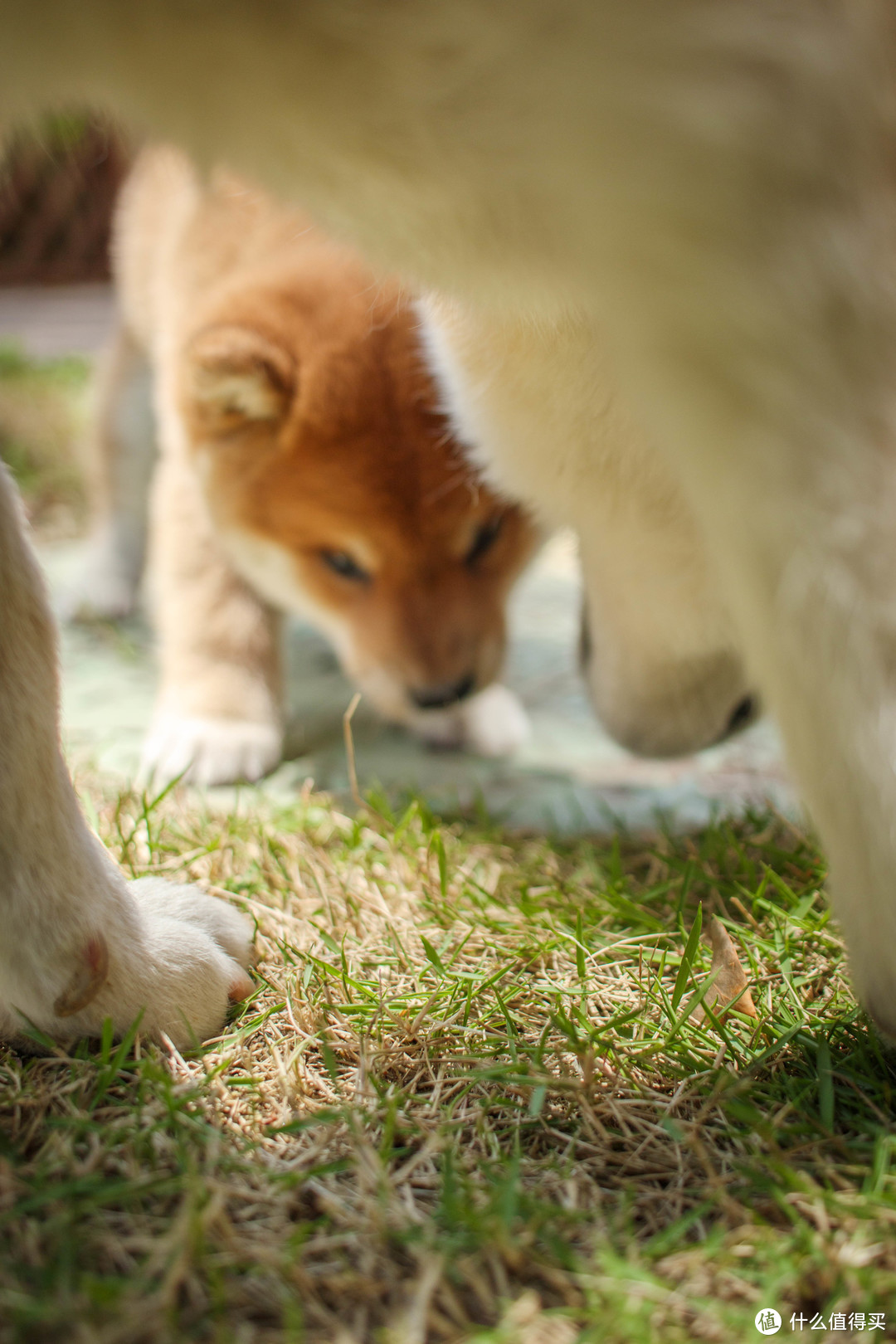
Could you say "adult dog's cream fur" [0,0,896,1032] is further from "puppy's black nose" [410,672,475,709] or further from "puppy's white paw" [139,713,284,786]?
"puppy's white paw" [139,713,284,786]

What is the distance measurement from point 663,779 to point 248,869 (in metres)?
1.02

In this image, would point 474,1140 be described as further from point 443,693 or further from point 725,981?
point 443,693

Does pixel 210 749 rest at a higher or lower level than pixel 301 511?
lower

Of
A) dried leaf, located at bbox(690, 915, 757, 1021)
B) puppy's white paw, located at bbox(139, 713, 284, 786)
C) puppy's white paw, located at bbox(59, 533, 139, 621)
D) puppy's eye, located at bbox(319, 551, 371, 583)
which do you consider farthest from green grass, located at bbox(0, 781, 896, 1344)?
puppy's white paw, located at bbox(59, 533, 139, 621)

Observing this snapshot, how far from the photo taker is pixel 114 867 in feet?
3.65

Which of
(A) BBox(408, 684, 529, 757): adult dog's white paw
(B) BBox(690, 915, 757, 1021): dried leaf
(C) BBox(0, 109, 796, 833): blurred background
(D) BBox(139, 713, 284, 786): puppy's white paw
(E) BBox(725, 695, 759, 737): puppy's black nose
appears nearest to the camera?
(B) BBox(690, 915, 757, 1021): dried leaf

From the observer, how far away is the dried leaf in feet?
3.73

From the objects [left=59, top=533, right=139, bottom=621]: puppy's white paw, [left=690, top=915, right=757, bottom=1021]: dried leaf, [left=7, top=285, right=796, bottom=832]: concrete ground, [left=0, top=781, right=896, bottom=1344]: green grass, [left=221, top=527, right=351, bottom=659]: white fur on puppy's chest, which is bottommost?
[left=7, top=285, right=796, bottom=832]: concrete ground

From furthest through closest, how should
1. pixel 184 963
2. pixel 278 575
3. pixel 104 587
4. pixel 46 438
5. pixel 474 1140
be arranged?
pixel 46 438 < pixel 104 587 < pixel 278 575 < pixel 184 963 < pixel 474 1140

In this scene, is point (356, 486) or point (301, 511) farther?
point (301, 511)

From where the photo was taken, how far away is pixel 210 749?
2131mm

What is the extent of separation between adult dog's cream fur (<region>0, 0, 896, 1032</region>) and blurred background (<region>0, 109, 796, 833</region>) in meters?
0.29

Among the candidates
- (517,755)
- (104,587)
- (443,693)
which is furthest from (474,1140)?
(104,587)

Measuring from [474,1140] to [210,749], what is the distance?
1.32 m
